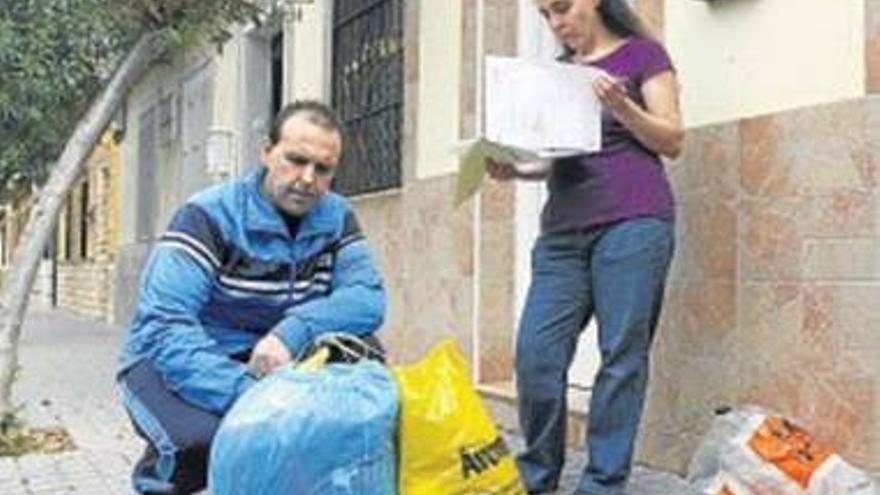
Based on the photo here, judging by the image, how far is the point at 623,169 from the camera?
4469 millimetres

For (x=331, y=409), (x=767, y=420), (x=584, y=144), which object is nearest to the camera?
(x=331, y=409)

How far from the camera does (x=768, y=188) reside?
4664 mm

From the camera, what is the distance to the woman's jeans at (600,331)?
4402mm

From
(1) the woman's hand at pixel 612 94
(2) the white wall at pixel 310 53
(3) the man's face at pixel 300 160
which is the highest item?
(2) the white wall at pixel 310 53

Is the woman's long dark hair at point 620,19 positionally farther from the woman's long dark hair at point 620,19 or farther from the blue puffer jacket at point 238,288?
the blue puffer jacket at point 238,288

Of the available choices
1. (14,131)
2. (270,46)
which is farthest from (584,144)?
(270,46)

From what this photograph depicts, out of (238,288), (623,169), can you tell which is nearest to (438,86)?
(623,169)

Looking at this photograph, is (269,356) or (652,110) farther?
(652,110)

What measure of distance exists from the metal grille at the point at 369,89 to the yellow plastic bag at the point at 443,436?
5209mm

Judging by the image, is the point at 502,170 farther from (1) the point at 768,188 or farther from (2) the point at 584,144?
(1) the point at 768,188

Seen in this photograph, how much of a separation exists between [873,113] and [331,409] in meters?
1.78

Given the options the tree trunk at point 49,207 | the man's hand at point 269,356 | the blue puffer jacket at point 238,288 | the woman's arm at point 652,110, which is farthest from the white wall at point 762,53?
the tree trunk at point 49,207

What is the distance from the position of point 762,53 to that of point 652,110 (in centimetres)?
58

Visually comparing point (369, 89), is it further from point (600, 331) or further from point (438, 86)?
point (600, 331)
